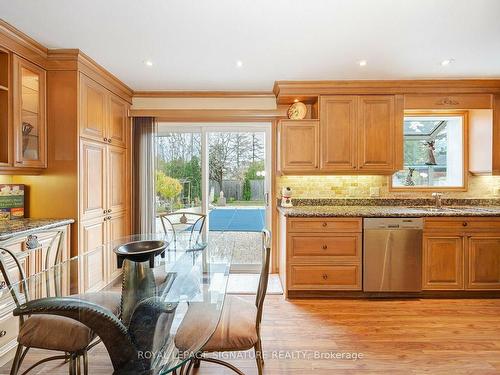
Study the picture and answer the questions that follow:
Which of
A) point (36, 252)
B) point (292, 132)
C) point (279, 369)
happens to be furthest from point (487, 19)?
point (36, 252)

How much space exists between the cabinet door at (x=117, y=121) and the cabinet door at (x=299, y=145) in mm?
1975

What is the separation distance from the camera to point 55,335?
1456mm

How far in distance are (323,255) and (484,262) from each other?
1.74 meters

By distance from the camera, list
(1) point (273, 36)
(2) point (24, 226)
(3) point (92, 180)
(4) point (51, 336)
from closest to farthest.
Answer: (4) point (51, 336) < (2) point (24, 226) < (1) point (273, 36) < (3) point (92, 180)

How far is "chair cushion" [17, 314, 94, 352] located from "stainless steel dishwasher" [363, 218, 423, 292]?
262 centimetres

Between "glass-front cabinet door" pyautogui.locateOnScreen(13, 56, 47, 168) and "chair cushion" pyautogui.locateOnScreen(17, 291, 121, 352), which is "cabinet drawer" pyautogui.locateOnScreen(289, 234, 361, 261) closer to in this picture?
"chair cushion" pyautogui.locateOnScreen(17, 291, 121, 352)

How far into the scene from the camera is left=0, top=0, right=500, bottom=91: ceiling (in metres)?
1.95

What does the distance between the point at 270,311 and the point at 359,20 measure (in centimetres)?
263

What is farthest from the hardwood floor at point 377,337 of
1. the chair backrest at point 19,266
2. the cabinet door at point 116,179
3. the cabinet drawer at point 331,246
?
the cabinet door at point 116,179

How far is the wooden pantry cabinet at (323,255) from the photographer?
3.04m

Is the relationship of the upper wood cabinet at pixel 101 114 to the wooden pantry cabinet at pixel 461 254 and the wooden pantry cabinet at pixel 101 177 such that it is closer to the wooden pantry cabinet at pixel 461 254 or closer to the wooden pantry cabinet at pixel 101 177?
the wooden pantry cabinet at pixel 101 177

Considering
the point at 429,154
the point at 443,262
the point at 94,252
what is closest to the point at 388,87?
the point at 429,154

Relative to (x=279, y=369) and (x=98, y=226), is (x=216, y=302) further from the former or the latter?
(x=98, y=226)

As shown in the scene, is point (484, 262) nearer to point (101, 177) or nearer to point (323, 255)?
point (323, 255)
